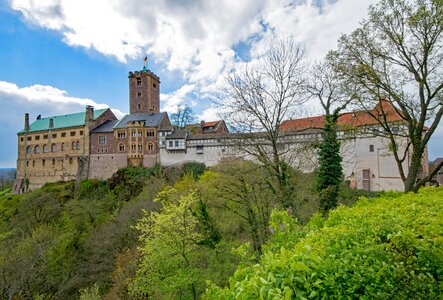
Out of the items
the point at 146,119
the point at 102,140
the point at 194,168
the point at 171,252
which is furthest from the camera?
the point at 102,140

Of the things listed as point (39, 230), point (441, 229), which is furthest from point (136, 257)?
point (441, 229)

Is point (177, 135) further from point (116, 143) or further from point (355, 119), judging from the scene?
point (355, 119)

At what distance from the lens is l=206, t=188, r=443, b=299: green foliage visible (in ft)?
6.69

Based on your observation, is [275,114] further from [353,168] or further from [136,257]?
[353,168]

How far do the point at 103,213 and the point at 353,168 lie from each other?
26408 mm

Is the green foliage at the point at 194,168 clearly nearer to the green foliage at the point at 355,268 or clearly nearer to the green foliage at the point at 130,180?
the green foliage at the point at 130,180

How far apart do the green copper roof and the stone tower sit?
16.3 ft

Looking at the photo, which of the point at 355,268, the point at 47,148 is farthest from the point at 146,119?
the point at 355,268

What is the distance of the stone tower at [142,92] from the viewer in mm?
45103

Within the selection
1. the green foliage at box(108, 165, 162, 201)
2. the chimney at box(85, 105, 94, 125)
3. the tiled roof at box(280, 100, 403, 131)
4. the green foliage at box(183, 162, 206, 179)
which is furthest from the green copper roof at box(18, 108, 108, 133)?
the tiled roof at box(280, 100, 403, 131)

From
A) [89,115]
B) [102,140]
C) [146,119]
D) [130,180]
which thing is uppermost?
[89,115]

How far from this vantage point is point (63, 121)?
4434 cm

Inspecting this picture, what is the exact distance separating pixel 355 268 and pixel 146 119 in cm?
3914

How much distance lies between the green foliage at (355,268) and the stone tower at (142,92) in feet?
146
